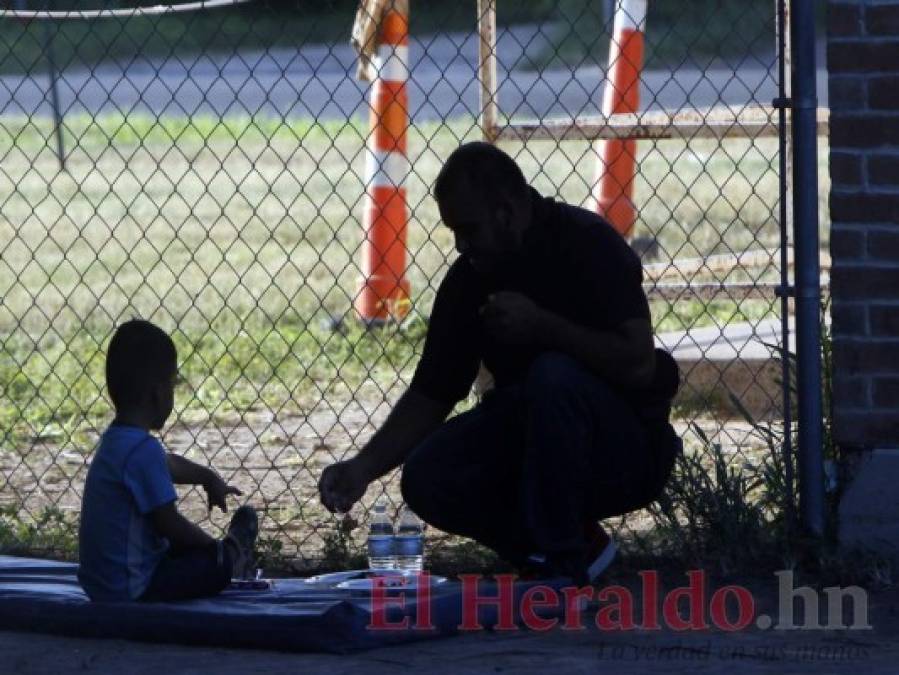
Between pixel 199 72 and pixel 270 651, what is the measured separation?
61.2 feet

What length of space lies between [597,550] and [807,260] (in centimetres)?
91

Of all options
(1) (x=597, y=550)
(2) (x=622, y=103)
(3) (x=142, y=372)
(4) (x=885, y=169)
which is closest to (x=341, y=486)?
(3) (x=142, y=372)

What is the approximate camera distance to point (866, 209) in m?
4.70

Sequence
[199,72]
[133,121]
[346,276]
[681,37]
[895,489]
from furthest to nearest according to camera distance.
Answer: [681,37] → [199,72] → [133,121] → [346,276] → [895,489]

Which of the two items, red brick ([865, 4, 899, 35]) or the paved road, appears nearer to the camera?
red brick ([865, 4, 899, 35])

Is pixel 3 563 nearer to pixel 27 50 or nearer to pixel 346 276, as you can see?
pixel 346 276

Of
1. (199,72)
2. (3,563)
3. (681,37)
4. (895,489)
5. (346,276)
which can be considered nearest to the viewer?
(895,489)

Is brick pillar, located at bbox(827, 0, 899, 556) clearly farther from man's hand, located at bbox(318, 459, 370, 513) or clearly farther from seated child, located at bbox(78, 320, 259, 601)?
seated child, located at bbox(78, 320, 259, 601)

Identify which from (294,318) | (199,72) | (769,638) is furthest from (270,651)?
(199,72)

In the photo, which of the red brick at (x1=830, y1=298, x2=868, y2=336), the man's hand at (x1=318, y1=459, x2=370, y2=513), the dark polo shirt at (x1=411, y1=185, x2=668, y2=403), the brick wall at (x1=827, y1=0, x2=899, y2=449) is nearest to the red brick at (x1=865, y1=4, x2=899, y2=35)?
the brick wall at (x1=827, y1=0, x2=899, y2=449)

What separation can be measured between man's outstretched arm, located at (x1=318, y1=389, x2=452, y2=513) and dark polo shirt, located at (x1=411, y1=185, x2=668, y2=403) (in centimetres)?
4

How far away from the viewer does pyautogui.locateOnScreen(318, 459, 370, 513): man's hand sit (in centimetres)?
448

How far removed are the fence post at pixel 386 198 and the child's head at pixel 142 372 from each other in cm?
401

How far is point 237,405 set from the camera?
759 cm
